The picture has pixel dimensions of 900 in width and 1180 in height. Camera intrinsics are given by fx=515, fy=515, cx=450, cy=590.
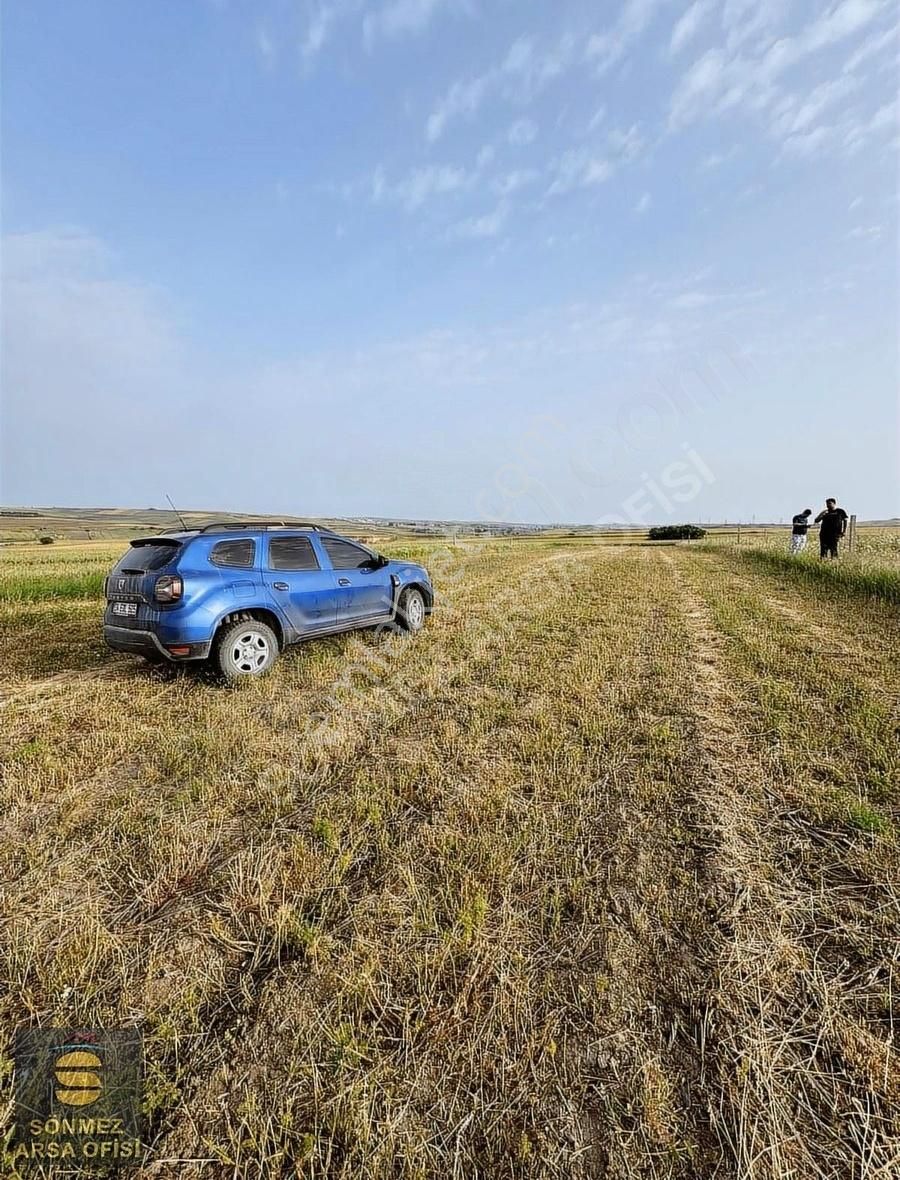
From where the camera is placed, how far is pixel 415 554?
27953 millimetres

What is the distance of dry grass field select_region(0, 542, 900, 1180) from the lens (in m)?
1.54

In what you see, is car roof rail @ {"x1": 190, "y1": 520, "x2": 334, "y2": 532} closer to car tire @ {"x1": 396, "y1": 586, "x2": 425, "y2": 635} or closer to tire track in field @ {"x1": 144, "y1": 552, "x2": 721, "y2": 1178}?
car tire @ {"x1": 396, "y1": 586, "x2": 425, "y2": 635}

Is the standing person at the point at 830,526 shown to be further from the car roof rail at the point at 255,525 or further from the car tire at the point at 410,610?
the car roof rail at the point at 255,525

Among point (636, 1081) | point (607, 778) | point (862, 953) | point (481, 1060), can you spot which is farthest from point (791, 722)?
point (481, 1060)

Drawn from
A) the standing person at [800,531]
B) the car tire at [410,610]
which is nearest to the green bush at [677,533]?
the standing person at [800,531]

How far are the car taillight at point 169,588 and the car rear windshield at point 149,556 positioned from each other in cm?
24

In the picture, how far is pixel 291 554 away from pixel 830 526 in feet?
50.1

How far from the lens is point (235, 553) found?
5.68 meters

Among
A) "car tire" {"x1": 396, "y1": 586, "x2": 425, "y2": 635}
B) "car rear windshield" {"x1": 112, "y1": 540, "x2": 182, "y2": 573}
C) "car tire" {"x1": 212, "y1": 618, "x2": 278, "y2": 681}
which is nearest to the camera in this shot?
"car rear windshield" {"x1": 112, "y1": 540, "x2": 182, "y2": 573}

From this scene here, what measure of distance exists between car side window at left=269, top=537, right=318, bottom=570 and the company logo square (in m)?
4.57

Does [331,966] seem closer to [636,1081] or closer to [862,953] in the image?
[636,1081]

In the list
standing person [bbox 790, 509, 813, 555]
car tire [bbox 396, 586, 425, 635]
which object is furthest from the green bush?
car tire [bbox 396, 586, 425, 635]

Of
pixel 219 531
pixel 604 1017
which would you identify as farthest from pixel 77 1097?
pixel 219 531

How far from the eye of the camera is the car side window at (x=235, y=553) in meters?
5.49
